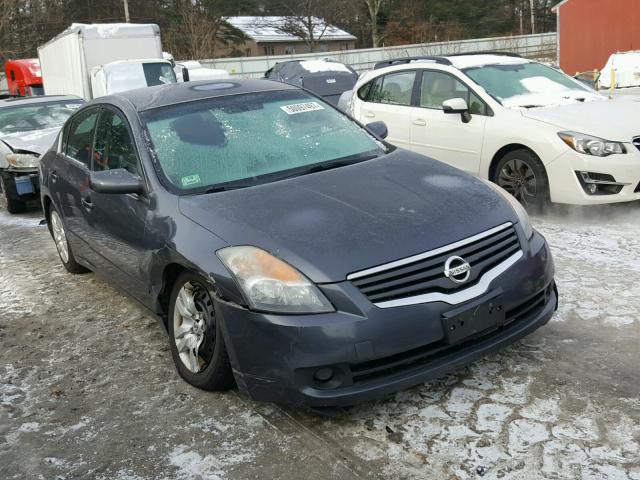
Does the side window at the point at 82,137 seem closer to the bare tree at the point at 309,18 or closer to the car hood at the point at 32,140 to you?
the car hood at the point at 32,140

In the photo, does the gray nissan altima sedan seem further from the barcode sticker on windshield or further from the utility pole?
the utility pole

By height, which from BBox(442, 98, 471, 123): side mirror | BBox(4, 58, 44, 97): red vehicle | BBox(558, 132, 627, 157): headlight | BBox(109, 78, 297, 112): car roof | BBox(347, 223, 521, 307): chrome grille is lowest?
BBox(347, 223, 521, 307): chrome grille

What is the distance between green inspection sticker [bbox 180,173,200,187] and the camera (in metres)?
3.72

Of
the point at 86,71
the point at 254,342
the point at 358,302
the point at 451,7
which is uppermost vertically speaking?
the point at 451,7

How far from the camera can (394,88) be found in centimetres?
798

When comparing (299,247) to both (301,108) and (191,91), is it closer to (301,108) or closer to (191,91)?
(301,108)

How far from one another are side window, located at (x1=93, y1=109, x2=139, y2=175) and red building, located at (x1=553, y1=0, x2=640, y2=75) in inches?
→ 1187

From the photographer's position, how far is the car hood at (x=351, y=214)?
9.78 ft

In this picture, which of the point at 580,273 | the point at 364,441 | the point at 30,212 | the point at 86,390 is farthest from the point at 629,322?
the point at 30,212

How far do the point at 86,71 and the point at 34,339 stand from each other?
43.9ft

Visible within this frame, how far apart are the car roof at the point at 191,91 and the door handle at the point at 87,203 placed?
2.31ft

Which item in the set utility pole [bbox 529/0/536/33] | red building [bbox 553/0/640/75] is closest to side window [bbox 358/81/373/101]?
red building [bbox 553/0/640/75]

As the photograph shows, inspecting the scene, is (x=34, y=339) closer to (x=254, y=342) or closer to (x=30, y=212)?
(x=254, y=342)

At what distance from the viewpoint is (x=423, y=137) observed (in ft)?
24.1
